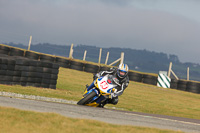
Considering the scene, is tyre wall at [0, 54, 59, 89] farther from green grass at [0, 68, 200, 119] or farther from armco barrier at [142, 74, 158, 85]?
armco barrier at [142, 74, 158, 85]

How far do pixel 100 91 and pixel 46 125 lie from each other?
5.28 meters

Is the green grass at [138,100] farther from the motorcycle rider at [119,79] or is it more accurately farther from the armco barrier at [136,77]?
the motorcycle rider at [119,79]

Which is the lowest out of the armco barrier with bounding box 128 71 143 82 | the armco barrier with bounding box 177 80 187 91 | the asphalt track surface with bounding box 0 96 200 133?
the asphalt track surface with bounding box 0 96 200 133

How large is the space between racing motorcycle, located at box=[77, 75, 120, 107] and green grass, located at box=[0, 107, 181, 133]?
416cm

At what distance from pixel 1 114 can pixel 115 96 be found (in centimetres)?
533

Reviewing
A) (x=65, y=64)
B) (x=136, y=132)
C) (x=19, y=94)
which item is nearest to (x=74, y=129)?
(x=136, y=132)

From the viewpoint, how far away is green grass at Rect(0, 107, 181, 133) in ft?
18.6

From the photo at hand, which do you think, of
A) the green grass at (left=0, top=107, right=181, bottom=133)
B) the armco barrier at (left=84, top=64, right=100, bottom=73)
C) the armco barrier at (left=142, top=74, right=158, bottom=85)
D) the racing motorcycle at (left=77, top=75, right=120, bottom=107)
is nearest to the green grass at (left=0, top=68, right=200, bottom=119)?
the armco barrier at (left=142, top=74, right=158, bottom=85)

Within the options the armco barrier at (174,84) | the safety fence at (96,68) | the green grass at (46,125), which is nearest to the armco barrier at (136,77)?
the safety fence at (96,68)

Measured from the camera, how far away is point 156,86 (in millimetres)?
30094

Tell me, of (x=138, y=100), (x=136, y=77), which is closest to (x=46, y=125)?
(x=138, y=100)

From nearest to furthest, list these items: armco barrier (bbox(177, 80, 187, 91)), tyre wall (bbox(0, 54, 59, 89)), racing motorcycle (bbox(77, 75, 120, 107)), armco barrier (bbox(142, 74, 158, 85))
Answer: racing motorcycle (bbox(77, 75, 120, 107)) < tyre wall (bbox(0, 54, 59, 89)) < armco barrier (bbox(177, 80, 187, 91)) < armco barrier (bbox(142, 74, 158, 85))

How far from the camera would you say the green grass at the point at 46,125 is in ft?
18.6

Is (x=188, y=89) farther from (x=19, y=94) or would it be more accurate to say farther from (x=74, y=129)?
(x=74, y=129)
